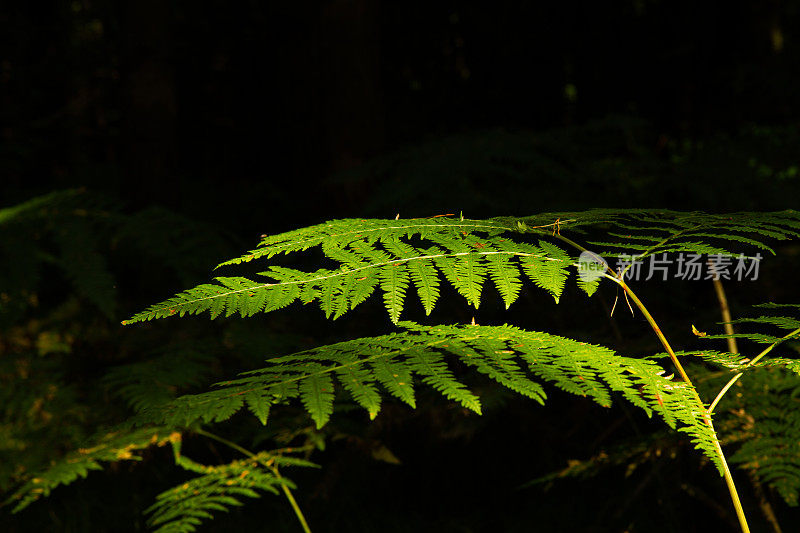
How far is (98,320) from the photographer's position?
3594mm

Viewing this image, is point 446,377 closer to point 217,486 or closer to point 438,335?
point 438,335

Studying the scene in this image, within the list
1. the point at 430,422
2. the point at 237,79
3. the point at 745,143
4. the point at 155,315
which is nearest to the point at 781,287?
the point at 745,143

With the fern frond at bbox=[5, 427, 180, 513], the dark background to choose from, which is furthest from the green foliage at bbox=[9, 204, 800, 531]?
the dark background

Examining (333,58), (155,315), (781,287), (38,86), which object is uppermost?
(38,86)

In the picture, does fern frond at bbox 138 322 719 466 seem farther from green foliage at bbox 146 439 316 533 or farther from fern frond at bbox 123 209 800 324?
green foliage at bbox 146 439 316 533

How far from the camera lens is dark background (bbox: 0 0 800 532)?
2371mm

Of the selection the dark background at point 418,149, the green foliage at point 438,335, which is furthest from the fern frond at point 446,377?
the dark background at point 418,149

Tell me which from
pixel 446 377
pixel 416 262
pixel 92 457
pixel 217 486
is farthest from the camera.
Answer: pixel 92 457

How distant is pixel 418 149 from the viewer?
3.30m

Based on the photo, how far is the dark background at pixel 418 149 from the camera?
237 cm

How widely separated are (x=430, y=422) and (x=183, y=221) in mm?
1164

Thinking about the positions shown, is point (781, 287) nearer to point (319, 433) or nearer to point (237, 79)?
point (319, 433)

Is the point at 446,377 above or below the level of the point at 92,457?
above

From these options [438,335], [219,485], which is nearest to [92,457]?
[219,485]
